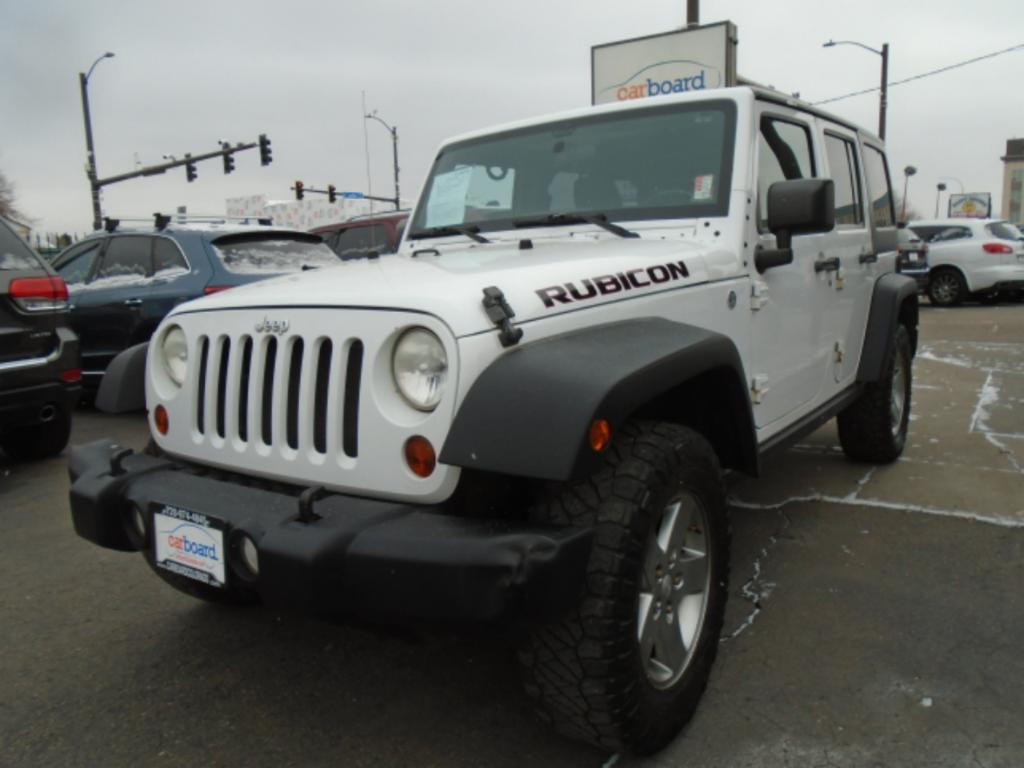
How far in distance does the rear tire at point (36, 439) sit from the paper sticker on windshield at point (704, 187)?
439 cm

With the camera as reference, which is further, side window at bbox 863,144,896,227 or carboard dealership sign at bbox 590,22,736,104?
carboard dealership sign at bbox 590,22,736,104

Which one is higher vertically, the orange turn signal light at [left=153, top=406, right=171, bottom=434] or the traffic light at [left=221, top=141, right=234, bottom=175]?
the traffic light at [left=221, top=141, right=234, bottom=175]

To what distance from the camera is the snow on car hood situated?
6.72 feet

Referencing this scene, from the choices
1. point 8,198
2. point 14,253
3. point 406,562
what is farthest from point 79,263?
point 8,198

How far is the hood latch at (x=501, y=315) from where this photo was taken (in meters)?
1.97

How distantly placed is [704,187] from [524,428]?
166 centimetres

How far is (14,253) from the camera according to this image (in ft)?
16.1

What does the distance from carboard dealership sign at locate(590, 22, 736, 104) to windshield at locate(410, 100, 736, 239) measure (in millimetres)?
10984

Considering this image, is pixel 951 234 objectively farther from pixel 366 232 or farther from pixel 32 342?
pixel 32 342

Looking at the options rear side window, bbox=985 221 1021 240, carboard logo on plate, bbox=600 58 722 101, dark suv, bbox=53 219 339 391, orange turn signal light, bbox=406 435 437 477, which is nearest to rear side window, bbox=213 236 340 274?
dark suv, bbox=53 219 339 391

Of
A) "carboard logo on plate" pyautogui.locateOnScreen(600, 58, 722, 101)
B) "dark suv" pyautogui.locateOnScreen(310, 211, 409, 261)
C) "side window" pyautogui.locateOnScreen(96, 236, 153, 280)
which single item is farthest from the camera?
"carboard logo on plate" pyautogui.locateOnScreen(600, 58, 722, 101)

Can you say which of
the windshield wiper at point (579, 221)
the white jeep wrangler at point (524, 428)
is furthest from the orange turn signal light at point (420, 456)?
the windshield wiper at point (579, 221)

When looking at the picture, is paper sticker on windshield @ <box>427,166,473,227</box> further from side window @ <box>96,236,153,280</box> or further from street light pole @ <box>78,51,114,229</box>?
street light pole @ <box>78,51,114,229</box>

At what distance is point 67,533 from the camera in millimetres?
4176
